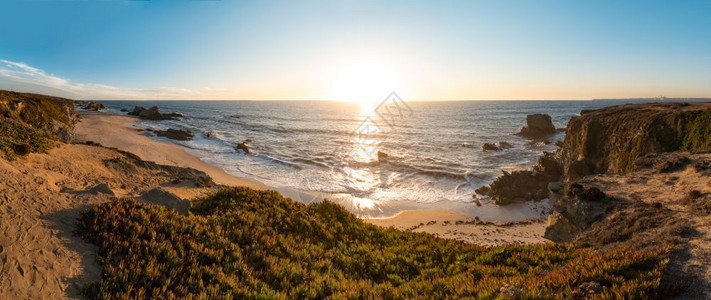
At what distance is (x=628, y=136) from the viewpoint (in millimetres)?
19031

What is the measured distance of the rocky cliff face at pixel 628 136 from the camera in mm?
16031

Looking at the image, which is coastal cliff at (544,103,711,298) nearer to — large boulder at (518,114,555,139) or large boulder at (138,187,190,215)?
large boulder at (138,187,190,215)

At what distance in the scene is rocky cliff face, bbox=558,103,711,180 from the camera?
16.0 meters

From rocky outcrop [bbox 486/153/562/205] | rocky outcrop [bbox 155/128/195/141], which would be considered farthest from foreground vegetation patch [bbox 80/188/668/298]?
rocky outcrop [bbox 155/128/195/141]

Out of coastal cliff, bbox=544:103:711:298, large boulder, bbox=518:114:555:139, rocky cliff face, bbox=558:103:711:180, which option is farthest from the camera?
large boulder, bbox=518:114:555:139

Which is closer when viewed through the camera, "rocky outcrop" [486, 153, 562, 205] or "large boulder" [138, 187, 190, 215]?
"large boulder" [138, 187, 190, 215]

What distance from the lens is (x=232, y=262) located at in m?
7.03

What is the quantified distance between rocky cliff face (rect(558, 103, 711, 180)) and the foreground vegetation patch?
1503 centimetres

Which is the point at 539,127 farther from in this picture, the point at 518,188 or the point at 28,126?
the point at 28,126

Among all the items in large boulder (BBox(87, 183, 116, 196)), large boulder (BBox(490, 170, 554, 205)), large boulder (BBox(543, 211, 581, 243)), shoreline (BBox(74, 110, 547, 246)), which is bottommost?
shoreline (BBox(74, 110, 547, 246))

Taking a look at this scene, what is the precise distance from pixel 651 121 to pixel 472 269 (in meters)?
19.3

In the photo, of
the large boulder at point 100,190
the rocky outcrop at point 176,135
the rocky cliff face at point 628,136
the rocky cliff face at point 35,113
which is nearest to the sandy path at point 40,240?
the large boulder at point 100,190

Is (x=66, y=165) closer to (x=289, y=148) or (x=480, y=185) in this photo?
(x=480, y=185)

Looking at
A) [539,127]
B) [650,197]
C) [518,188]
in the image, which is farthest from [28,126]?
[539,127]
